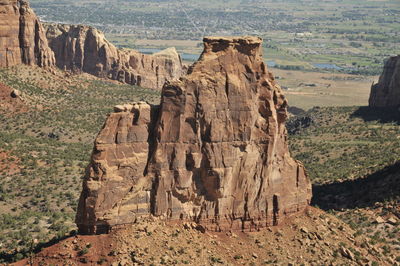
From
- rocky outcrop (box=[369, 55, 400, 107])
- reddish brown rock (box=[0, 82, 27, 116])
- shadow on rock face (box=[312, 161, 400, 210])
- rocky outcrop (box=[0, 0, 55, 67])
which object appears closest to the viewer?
shadow on rock face (box=[312, 161, 400, 210])

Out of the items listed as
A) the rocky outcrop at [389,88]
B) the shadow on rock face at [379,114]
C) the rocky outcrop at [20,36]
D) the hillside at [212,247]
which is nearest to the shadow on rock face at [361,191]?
the hillside at [212,247]

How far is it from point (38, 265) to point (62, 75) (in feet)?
311

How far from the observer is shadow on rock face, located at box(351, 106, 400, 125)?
404ft

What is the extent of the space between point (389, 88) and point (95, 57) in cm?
6128

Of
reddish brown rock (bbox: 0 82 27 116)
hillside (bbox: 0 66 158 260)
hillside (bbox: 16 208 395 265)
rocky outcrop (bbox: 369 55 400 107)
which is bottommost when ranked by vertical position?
hillside (bbox: 0 66 158 260)

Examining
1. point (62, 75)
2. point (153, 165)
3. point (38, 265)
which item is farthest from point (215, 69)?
point (62, 75)

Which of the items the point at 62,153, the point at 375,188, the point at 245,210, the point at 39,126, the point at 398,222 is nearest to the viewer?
the point at 245,210

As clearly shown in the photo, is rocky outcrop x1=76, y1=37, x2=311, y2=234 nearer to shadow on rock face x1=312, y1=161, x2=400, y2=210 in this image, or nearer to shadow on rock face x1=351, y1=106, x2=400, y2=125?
shadow on rock face x1=312, y1=161, x2=400, y2=210

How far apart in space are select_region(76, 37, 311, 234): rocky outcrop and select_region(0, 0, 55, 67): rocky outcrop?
76599 mm

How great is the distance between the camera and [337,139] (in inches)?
4540

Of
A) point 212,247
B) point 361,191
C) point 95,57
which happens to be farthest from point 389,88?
point 212,247

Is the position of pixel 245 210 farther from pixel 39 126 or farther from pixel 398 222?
pixel 39 126

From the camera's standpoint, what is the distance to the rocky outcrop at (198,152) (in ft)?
157

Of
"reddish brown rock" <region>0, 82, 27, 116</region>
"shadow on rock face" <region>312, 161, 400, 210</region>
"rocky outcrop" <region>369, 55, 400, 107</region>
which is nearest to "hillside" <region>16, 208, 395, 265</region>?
"shadow on rock face" <region>312, 161, 400, 210</region>
